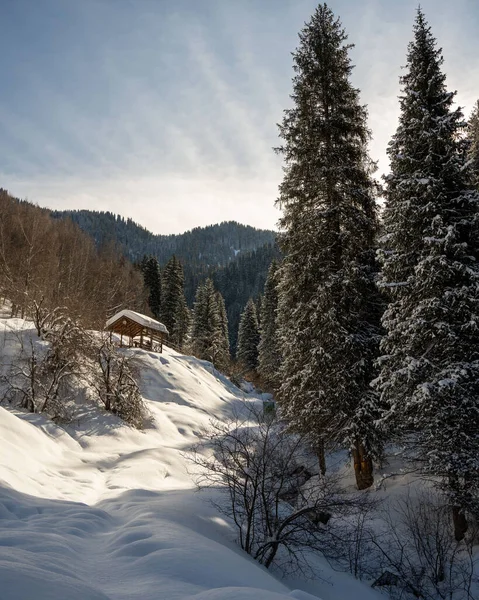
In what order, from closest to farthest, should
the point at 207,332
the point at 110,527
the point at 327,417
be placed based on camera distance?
the point at 110,527 → the point at 327,417 → the point at 207,332

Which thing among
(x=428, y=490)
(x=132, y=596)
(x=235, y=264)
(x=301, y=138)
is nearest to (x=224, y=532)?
(x=132, y=596)

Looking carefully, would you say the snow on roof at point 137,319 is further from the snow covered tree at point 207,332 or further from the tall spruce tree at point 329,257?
the tall spruce tree at point 329,257

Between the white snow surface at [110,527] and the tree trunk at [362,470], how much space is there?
470cm

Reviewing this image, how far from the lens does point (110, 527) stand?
6.69m

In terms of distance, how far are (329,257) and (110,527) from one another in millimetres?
9958

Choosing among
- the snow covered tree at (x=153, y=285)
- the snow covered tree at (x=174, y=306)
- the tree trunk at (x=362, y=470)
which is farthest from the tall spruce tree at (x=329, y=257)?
the snow covered tree at (x=153, y=285)

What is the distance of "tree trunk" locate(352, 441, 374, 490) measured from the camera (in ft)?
41.3

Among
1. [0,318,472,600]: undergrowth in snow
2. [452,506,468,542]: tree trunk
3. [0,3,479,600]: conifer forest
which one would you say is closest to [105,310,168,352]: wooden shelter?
[0,3,479,600]: conifer forest

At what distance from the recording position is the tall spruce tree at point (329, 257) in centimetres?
1230

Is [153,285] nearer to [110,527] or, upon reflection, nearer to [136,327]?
[136,327]

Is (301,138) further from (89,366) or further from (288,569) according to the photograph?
(89,366)

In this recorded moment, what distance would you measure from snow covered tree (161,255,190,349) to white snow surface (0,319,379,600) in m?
34.0

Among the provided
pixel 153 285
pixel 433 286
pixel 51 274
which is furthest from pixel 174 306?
pixel 433 286

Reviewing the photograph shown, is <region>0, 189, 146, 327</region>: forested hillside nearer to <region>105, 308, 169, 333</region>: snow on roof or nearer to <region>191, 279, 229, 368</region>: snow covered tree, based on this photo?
<region>105, 308, 169, 333</region>: snow on roof
